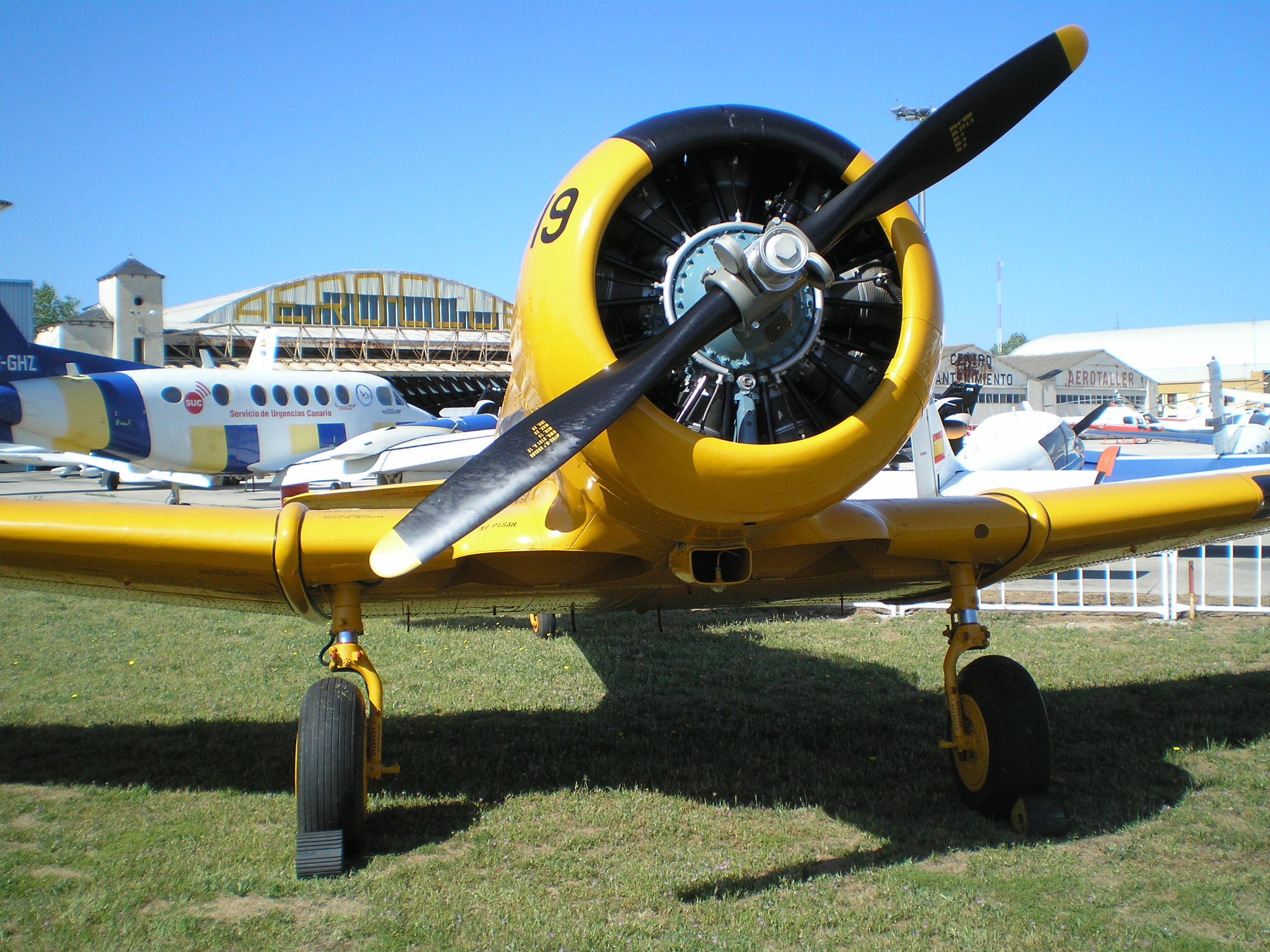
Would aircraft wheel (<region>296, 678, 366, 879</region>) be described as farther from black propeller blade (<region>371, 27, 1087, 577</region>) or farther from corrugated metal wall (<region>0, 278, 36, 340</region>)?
corrugated metal wall (<region>0, 278, 36, 340</region>)

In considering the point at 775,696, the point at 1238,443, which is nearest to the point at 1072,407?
the point at 1238,443

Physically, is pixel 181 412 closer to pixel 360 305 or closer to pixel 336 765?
pixel 336 765

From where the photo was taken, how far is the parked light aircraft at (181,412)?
15.6 m

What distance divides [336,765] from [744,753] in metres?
2.21

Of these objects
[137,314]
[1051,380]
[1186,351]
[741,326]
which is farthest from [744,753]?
[1186,351]

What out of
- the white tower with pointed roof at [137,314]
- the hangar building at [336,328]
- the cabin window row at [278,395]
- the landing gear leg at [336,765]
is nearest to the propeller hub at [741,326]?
the landing gear leg at [336,765]

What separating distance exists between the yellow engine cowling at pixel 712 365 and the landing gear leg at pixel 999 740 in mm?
1502

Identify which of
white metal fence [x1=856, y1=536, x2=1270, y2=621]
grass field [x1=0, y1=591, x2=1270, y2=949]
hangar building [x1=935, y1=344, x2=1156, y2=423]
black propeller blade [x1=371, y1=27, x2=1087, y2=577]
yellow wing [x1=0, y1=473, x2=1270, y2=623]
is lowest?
grass field [x1=0, y1=591, x2=1270, y2=949]

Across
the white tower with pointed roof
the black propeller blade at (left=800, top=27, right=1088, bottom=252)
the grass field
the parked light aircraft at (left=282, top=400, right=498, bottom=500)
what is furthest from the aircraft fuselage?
the white tower with pointed roof

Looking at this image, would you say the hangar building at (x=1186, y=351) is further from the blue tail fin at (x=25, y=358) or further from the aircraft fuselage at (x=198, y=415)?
the blue tail fin at (x=25, y=358)

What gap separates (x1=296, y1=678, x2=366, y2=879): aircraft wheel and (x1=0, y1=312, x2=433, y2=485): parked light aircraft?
14301mm

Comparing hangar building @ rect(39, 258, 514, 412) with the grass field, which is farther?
hangar building @ rect(39, 258, 514, 412)

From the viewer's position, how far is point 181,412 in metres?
18.1

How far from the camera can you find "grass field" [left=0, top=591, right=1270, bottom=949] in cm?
308
